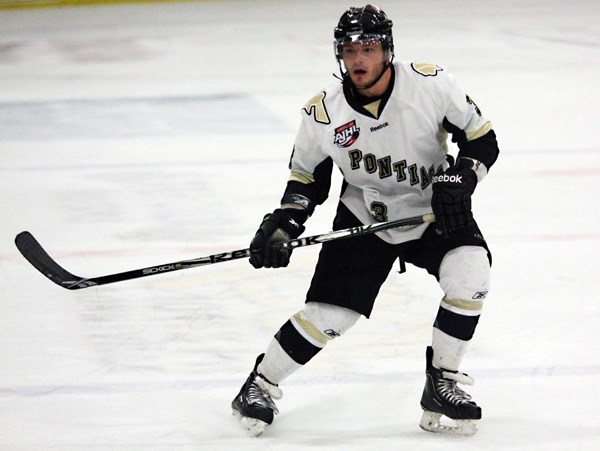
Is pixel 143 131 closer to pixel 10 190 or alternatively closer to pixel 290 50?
pixel 10 190

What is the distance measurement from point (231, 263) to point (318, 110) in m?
1.40

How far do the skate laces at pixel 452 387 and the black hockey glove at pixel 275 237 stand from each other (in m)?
0.48

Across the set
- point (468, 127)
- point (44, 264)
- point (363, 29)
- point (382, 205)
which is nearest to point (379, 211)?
point (382, 205)

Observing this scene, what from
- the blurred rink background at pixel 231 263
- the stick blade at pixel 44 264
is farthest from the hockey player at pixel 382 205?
the stick blade at pixel 44 264

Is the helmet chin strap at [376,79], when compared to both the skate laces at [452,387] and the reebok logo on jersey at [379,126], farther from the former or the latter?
the skate laces at [452,387]

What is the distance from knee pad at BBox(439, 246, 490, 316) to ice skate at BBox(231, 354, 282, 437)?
50 cm

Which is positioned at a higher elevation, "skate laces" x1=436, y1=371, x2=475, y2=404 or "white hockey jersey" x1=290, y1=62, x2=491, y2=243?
"white hockey jersey" x1=290, y1=62, x2=491, y2=243

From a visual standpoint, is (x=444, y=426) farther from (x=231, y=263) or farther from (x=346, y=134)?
(x=231, y=263)

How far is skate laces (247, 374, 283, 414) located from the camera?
9.37 feet

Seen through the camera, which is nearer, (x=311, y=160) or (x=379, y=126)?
(x=379, y=126)

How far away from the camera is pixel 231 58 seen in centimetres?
871

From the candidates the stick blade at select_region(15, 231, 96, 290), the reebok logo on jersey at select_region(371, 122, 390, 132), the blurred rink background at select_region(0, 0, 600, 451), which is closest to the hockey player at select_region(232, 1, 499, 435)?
the reebok logo on jersey at select_region(371, 122, 390, 132)

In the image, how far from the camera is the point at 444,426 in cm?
281

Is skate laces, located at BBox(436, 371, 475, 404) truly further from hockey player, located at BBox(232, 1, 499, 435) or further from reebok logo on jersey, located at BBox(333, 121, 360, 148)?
reebok logo on jersey, located at BBox(333, 121, 360, 148)
